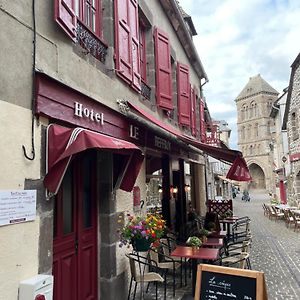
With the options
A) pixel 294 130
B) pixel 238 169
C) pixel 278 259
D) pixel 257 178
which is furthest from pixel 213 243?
pixel 257 178

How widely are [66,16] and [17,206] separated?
2.28m

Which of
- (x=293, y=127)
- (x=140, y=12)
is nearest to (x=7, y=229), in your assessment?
(x=140, y=12)

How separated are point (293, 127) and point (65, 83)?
16.9 m

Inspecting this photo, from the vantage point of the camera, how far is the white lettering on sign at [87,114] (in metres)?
4.11

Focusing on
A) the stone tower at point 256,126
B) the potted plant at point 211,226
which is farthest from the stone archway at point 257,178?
the potted plant at point 211,226

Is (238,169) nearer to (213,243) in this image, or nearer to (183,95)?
(213,243)

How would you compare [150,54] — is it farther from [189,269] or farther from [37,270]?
[37,270]

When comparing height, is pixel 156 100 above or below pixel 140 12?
below

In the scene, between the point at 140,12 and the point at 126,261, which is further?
the point at 140,12

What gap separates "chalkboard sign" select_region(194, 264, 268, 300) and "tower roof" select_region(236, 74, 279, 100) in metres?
70.4

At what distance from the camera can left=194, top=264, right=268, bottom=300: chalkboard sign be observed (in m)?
3.32

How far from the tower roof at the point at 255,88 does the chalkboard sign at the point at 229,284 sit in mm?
70424

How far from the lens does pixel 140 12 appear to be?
7340mm

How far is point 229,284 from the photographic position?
346 centimetres
